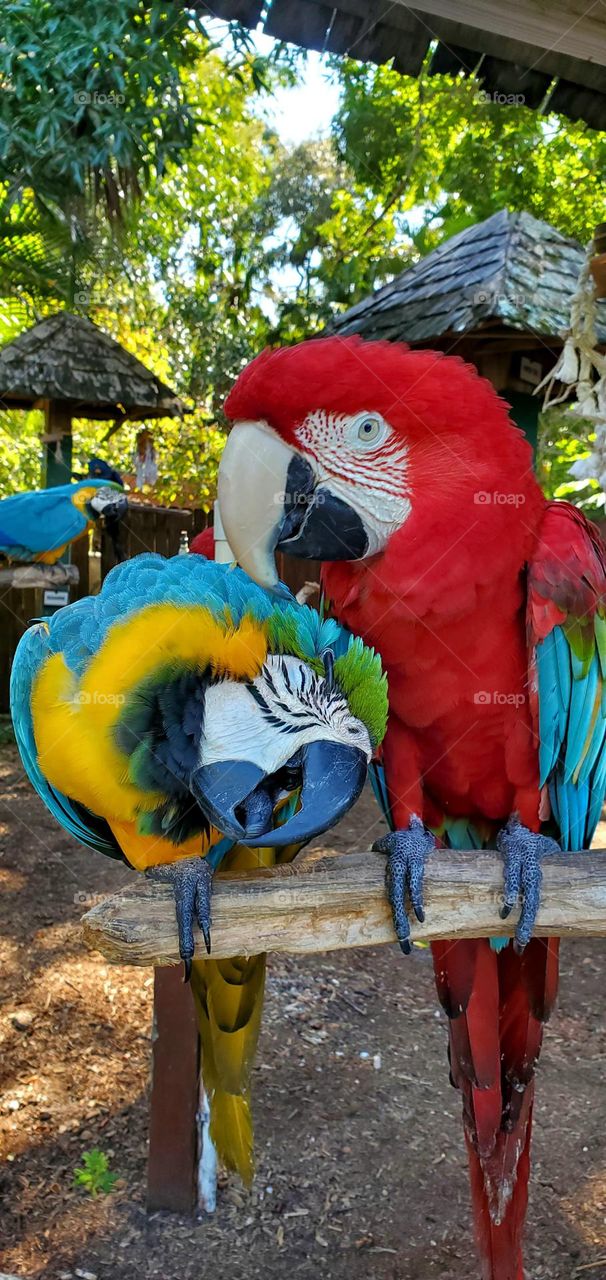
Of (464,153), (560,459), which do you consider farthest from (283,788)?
(464,153)

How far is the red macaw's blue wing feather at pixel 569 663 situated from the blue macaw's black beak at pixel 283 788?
612 millimetres

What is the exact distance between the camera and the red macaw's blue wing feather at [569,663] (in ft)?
5.03

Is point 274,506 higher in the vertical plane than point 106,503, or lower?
lower

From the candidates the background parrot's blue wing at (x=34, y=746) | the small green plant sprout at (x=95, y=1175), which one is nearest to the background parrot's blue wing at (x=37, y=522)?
the small green plant sprout at (x=95, y=1175)

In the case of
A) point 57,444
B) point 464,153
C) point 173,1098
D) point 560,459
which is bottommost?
point 173,1098

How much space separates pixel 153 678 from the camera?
1169 mm

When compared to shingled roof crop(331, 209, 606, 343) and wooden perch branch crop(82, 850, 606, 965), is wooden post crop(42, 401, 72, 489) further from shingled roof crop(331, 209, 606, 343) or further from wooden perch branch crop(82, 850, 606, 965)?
wooden perch branch crop(82, 850, 606, 965)

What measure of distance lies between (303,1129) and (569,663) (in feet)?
6.62

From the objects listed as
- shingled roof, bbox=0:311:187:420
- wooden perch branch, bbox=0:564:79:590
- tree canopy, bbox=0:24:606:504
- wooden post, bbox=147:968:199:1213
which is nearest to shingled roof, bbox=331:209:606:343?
tree canopy, bbox=0:24:606:504

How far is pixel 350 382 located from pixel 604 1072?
2.85 meters

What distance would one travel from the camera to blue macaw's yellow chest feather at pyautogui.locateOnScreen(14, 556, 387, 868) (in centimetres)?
116

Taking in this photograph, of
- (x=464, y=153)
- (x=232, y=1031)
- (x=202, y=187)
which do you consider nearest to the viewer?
(x=232, y=1031)

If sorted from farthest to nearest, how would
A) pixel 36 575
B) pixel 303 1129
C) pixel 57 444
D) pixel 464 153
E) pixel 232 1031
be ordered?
pixel 464 153, pixel 57 444, pixel 36 575, pixel 303 1129, pixel 232 1031

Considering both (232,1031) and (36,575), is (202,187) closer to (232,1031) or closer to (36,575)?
(36,575)
